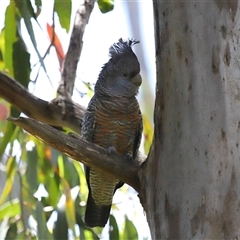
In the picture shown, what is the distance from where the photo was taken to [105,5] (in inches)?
110

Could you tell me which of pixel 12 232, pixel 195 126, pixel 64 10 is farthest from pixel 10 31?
pixel 195 126

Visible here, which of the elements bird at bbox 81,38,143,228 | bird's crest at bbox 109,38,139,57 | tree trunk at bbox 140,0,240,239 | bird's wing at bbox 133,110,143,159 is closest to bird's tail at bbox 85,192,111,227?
bird at bbox 81,38,143,228

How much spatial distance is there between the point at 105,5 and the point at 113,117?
671mm

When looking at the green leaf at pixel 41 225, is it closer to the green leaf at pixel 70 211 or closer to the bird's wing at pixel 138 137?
the green leaf at pixel 70 211

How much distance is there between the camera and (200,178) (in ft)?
4.96

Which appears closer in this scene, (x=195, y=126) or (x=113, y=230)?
(x=195, y=126)

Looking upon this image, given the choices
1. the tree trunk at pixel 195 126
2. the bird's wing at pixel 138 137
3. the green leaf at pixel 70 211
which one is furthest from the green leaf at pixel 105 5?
the tree trunk at pixel 195 126

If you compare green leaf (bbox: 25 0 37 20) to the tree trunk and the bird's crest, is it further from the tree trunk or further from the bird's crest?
the tree trunk

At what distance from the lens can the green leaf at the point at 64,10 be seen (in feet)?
8.53

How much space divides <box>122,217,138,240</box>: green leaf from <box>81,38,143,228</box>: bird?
0.44m

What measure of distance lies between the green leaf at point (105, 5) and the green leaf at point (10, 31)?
43cm

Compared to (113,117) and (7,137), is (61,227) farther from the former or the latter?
(113,117)

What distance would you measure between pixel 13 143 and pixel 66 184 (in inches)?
12.1

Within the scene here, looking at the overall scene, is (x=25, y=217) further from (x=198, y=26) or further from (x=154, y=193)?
(x=198, y=26)
